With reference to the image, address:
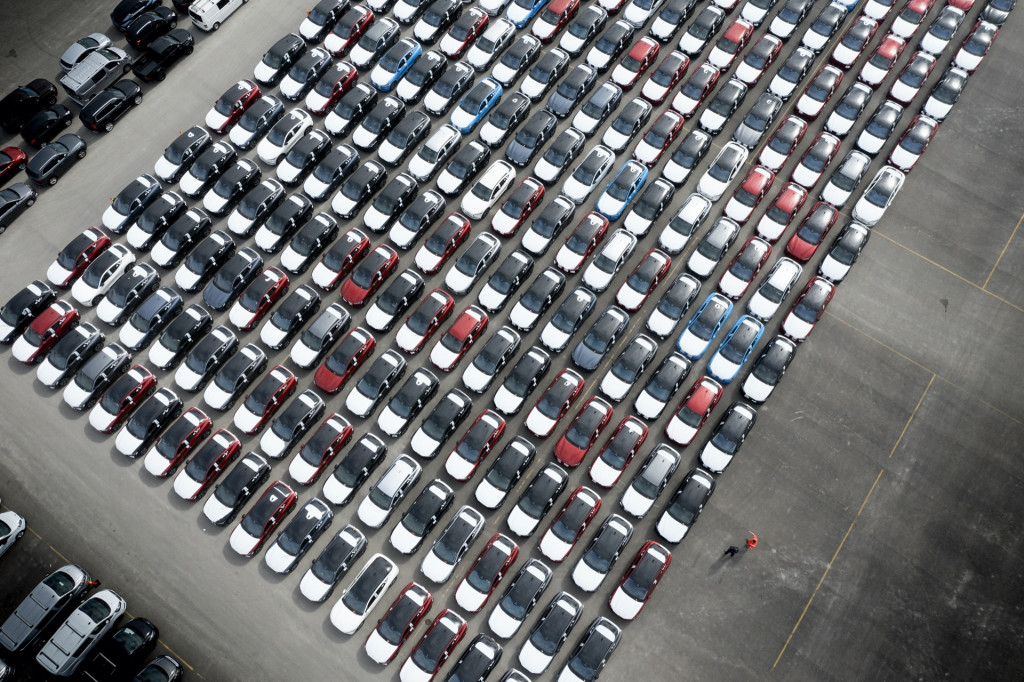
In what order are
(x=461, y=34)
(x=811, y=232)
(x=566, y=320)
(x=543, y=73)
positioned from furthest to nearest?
(x=461, y=34) < (x=543, y=73) < (x=811, y=232) < (x=566, y=320)

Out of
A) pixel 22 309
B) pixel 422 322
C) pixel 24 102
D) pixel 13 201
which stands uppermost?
pixel 422 322

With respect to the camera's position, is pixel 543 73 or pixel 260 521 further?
pixel 543 73

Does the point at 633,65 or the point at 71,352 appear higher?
the point at 633,65

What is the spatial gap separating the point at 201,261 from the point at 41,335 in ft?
26.4

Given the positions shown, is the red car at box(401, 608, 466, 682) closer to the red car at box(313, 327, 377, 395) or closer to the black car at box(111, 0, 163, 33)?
the red car at box(313, 327, 377, 395)

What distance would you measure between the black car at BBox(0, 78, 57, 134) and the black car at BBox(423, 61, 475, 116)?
2062 cm

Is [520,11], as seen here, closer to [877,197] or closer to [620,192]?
[620,192]

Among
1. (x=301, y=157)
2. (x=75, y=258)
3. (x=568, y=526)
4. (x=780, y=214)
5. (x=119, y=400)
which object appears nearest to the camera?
(x=568, y=526)

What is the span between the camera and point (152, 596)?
3612 cm

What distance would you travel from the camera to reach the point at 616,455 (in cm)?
3738

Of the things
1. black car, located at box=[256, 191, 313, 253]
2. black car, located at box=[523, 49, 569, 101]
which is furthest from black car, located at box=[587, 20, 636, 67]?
black car, located at box=[256, 191, 313, 253]

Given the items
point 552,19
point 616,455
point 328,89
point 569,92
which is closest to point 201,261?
point 328,89

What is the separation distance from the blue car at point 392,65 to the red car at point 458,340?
49.4 ft

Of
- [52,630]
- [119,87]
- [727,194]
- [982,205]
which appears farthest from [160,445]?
[982,205]
